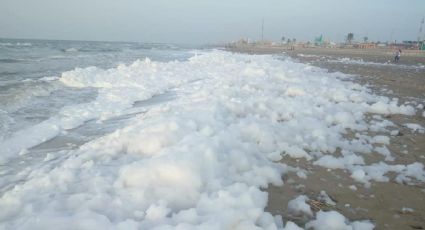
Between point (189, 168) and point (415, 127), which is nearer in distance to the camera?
point (189, 168)

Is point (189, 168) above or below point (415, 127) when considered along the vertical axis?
above

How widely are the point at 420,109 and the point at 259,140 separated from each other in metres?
5.24

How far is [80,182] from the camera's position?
3312 millimetres

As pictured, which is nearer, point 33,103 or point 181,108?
point 181,108

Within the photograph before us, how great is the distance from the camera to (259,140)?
4.57 m

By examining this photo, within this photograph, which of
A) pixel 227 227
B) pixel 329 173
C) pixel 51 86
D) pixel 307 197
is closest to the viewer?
pixel 227 227

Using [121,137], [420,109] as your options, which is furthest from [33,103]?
[420,109]

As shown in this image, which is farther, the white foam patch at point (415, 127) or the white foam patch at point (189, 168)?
the white foam patch at point (415, 127)

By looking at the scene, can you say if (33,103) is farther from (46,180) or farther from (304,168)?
(304,168)

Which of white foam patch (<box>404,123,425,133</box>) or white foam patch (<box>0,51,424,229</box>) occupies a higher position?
white foam patch (<box>0,51,424,229</box>)

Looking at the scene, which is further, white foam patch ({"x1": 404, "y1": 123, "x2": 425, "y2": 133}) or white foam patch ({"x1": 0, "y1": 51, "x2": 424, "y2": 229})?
white foam patch ({"x1": 404, "y1": 123, "x2": 425, "y2": 133})

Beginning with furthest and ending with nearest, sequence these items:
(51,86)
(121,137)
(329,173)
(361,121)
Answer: (51,86) → (361,121) → (121,137) → (329,173)

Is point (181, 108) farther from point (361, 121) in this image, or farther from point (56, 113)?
point (361, 121)

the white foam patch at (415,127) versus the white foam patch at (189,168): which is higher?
the white foam patch at (189,168)
